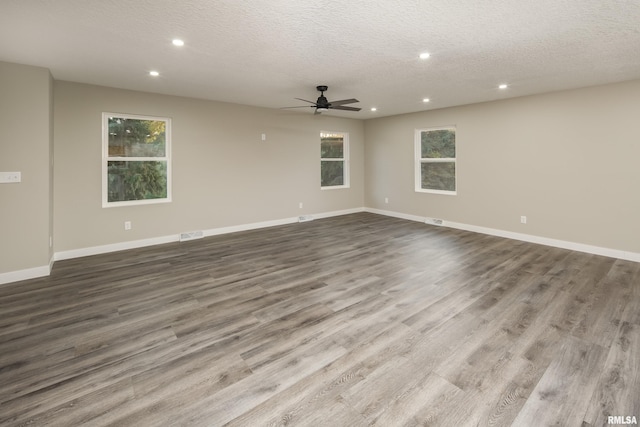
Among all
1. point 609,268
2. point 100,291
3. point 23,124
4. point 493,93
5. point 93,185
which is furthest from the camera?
point 493,93

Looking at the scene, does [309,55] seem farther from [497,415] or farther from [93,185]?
[93,185]

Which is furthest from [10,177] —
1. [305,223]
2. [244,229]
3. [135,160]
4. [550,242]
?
[550,242]

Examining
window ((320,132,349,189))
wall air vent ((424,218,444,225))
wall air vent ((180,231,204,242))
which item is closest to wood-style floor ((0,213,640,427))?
wall air vent ((180,231,204,242))

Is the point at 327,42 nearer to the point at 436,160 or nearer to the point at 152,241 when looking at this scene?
the point at 152,241

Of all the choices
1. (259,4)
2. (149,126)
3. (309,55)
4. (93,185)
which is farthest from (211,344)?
(149,126)

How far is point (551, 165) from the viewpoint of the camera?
5.06m

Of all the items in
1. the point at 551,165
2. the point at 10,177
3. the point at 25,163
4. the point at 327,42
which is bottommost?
the point at 10,177

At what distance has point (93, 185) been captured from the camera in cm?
468

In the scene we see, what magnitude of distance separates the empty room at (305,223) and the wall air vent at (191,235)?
26 mm

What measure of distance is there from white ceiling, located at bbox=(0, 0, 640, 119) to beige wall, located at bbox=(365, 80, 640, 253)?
519 millimetres

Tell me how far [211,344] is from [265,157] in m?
4.73

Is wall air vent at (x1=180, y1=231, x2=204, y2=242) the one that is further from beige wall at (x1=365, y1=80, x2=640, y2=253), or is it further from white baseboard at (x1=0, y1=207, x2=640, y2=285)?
beige wall at (x1=365, y1=80, x2=640, y2=253)

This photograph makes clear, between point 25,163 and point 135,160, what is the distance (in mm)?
1526

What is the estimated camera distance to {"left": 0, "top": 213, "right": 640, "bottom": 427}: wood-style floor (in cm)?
173
